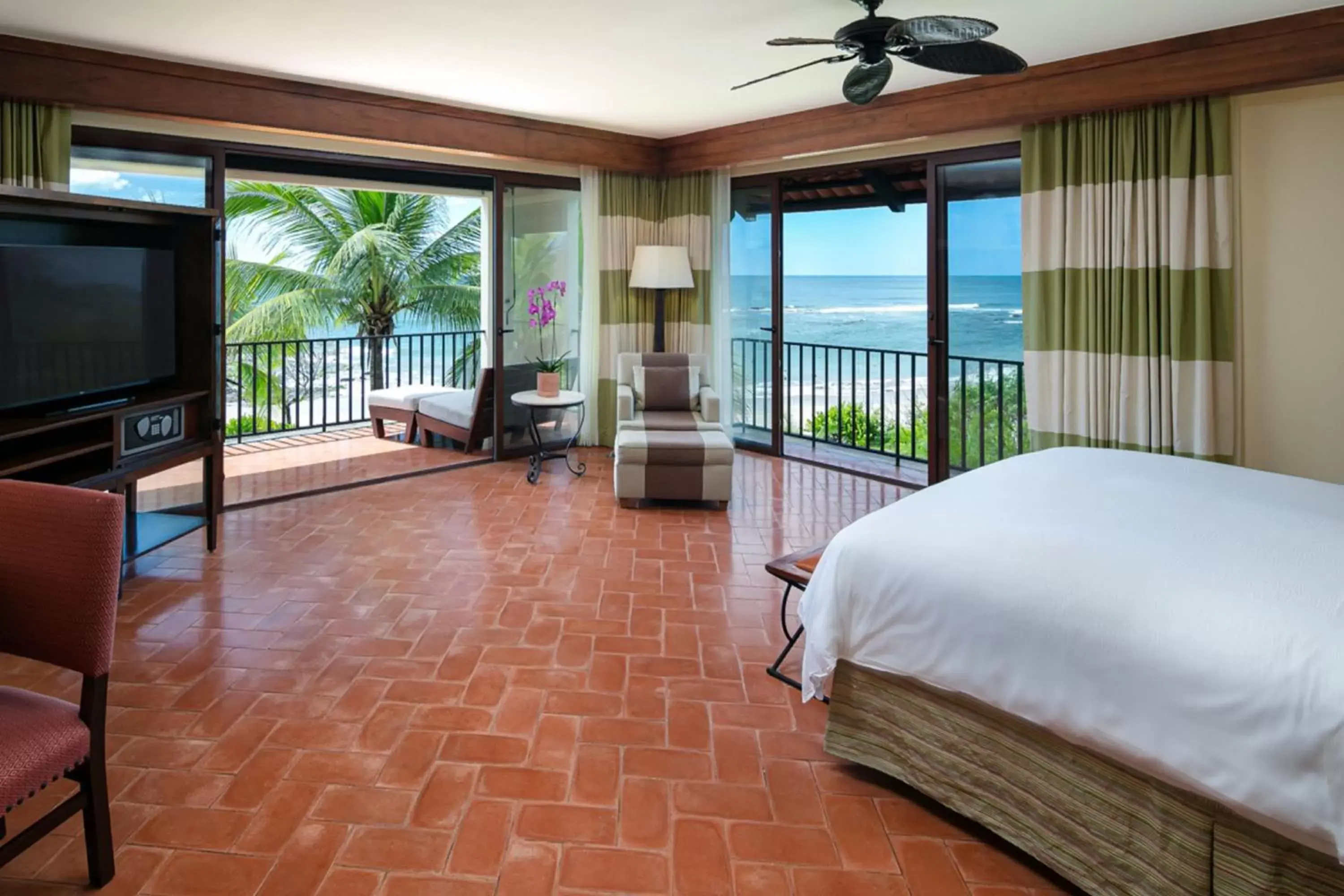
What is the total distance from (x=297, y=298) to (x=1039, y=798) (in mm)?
7801

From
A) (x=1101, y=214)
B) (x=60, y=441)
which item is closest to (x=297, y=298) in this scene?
(x=60, y=441)

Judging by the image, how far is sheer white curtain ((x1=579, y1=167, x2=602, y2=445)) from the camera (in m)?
6.32

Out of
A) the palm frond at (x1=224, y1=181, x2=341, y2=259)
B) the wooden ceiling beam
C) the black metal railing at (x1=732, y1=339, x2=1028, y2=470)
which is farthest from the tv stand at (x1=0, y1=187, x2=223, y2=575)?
the palm frond at (x1=224, y1=181, x2=341, y2=259)

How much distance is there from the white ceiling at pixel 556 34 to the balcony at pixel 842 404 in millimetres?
2299

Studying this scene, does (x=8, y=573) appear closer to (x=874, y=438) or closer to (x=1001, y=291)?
(x=1001, y=291)

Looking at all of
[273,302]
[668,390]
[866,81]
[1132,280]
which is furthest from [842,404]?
[273,302]

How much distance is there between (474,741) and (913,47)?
2769 mm

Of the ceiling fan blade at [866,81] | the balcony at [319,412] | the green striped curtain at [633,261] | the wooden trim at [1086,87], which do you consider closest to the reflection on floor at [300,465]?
the balcony at [319,412]

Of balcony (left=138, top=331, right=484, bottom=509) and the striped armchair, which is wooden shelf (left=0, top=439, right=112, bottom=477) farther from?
the striped armchair

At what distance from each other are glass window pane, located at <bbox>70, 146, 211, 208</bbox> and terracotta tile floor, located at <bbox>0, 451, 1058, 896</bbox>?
194cm

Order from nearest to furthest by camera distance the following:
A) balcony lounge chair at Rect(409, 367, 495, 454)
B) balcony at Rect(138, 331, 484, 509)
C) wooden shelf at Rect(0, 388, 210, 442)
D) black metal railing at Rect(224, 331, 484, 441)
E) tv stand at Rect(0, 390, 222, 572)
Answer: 1. wooden shelf at Rect(0, 388, 210, 442)
2. tv stand at Rect(0, 390, 222, 572)
3. balcony at Rect(138, 331, 484, 509)
4. balcony lounge chair at Rect(409, 367, 495, 454)
5. black metal railing at Rect(224, 331, 484, 441)

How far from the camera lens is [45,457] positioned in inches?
117

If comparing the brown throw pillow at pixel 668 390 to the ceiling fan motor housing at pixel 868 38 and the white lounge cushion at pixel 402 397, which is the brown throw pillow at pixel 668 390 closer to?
the white lounge cushion at pixel 402 397

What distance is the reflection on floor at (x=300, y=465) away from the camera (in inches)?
200
